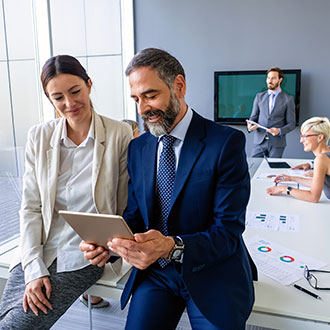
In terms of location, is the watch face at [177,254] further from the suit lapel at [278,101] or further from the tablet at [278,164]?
the suit lapel at [278,101]

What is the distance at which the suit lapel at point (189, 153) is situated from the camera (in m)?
1.23

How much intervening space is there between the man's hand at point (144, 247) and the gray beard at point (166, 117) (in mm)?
387

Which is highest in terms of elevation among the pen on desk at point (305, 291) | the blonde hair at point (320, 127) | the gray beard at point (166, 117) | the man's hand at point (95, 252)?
the gray beard at point (166, 117)

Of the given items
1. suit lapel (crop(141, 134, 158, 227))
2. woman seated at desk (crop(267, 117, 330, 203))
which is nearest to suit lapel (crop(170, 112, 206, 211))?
suit lapel (crop(141, 134, 158, 227))

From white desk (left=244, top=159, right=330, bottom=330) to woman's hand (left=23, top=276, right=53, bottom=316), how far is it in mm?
751

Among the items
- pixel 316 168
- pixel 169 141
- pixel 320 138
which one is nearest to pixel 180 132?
pixel 169 141

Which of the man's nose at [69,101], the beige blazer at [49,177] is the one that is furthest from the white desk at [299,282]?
the man's nose at [69,101]

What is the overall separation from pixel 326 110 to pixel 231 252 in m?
4.84

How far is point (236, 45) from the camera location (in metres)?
5.62

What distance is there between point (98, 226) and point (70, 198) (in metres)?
0.42

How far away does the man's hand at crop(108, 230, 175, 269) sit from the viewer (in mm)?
1072

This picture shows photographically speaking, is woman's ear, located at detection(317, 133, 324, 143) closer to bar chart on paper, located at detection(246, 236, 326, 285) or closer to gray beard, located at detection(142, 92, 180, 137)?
bar chart on paper, located at detection(246, 236, 326, 285)

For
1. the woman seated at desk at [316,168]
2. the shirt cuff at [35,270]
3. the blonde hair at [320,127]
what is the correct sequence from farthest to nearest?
the blonde hair at [320,127]
the woman seated at desk at [316,168]
the shirt cuff at [35,270]

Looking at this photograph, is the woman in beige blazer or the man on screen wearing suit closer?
the woman in beige blazer
